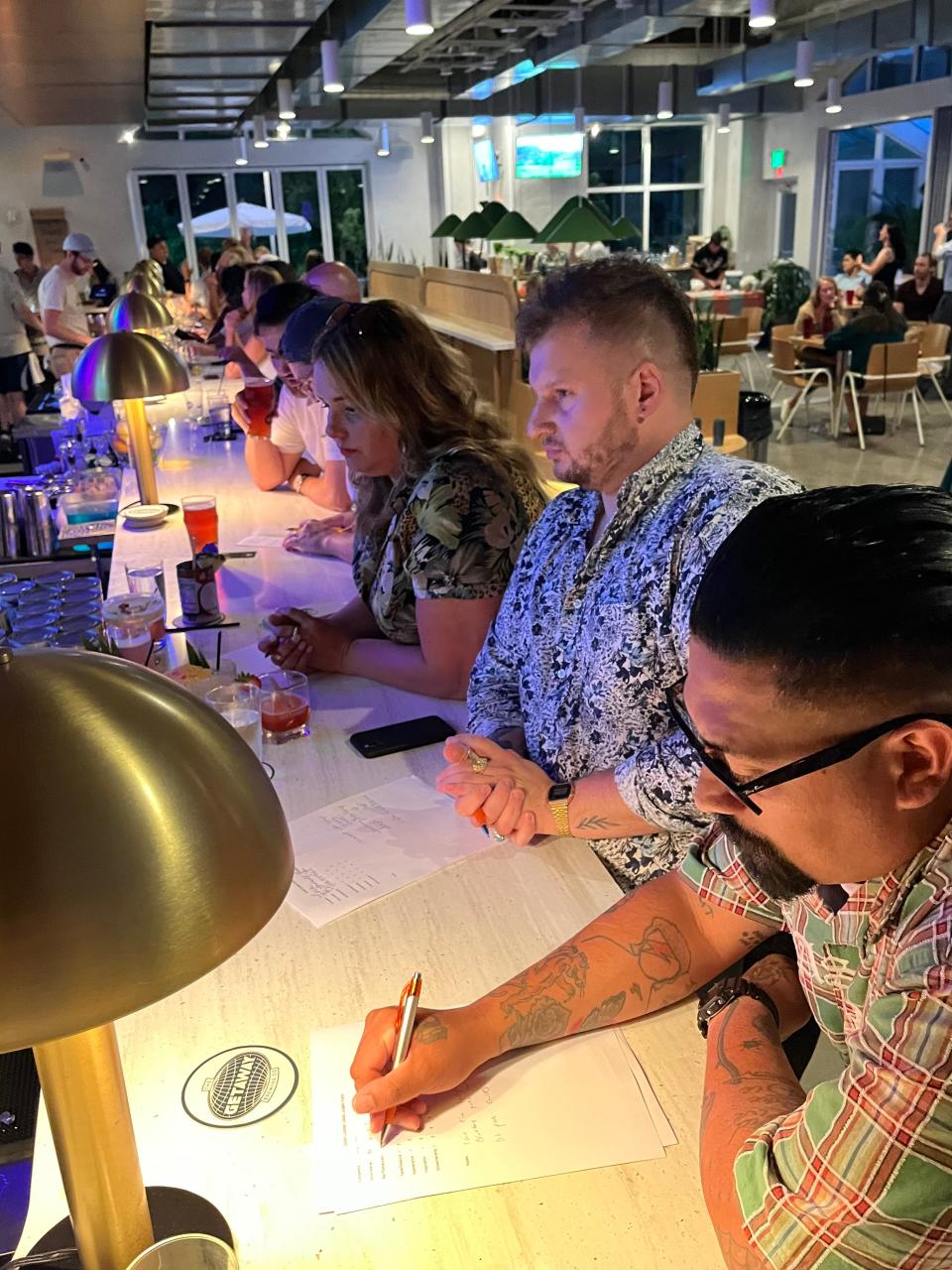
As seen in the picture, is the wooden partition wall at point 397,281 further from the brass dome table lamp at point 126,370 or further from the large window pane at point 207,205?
the brass dome table lamp at point 126,370

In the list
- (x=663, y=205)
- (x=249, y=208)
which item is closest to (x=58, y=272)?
(x=249, y=208)

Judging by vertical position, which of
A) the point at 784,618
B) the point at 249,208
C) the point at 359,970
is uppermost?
the point at 249,208

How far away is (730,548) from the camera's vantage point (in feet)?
2.89

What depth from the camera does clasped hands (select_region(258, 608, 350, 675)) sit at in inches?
84.3

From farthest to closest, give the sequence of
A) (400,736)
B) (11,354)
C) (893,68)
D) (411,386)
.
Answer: (893,68) < (11,354) < (411,386) < (400,736)

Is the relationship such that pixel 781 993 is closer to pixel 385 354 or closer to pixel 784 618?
pixel 784 618

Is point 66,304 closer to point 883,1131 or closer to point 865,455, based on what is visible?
point 865,455

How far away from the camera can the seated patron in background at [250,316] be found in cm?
504

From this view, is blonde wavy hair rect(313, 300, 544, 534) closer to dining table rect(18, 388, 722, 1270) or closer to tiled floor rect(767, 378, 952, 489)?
dining table rect(18, 388, 722, 1270)

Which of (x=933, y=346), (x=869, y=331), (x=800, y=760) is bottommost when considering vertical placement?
(x=933, y=346)

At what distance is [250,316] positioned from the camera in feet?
18.6

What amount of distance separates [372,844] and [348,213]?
18723 millimetres

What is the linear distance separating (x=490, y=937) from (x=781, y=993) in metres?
0.36

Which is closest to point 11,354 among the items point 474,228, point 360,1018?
point 474,228
